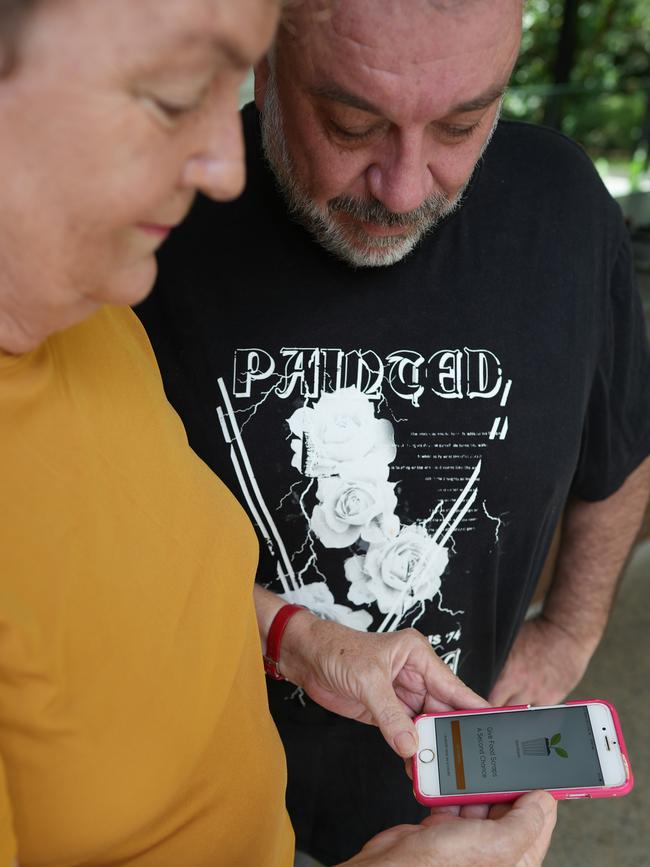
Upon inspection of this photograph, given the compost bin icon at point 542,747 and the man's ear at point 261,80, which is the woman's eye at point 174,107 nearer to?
the man's ear at point 261,80

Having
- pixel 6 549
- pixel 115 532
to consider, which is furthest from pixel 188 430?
pixel 6 549

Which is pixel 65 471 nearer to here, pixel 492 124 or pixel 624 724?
pixel 492 124

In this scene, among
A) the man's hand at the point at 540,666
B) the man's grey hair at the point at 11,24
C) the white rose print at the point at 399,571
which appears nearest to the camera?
the man's grey hair at the point at 11,24

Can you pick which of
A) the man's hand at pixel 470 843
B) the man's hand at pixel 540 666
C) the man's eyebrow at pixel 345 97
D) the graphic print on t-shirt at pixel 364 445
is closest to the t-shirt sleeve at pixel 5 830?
the man's hand at pixel 470 843

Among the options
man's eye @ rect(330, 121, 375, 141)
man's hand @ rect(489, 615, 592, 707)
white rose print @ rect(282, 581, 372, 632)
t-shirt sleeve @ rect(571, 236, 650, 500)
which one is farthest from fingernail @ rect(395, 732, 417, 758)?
man's eye @ rect(330, 121, 375, 141)

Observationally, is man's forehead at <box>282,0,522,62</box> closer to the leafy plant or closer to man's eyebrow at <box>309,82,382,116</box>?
man's eyebrow at <box>309,82,382,116</box>

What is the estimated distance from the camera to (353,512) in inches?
47.4

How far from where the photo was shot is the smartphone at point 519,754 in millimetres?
1040

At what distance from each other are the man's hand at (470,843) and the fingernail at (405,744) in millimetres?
85

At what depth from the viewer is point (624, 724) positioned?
2541 millimetres

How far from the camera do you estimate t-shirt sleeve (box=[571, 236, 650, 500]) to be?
132cm

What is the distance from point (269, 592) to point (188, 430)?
26 cm

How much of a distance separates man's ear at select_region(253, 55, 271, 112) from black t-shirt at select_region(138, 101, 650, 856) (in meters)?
0.09

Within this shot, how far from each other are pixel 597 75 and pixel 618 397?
7055 millimetres
